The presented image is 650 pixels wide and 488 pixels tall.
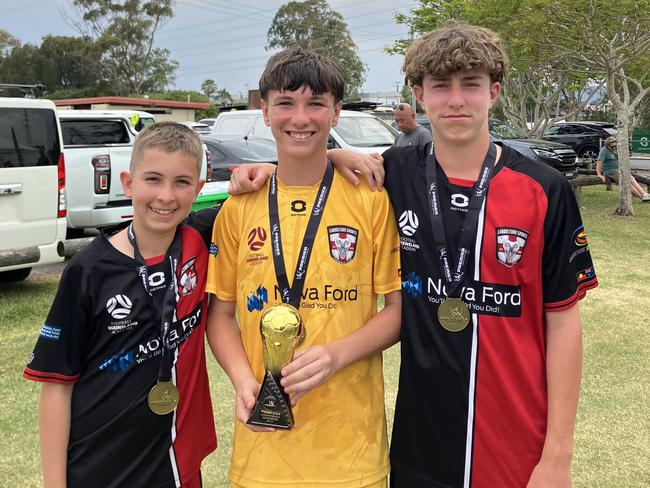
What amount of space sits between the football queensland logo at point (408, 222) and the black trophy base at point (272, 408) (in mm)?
633

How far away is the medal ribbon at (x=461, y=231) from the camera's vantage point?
6.34 feet

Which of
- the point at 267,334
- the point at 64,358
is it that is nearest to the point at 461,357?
the point at 267,334

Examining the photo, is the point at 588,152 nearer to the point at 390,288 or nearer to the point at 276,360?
the point at 390,288

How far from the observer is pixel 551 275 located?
6.31 feet

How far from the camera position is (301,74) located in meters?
2.04

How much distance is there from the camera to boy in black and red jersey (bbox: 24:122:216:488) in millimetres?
1958

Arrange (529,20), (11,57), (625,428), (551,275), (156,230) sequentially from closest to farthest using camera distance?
(551,275), (156,230), (625,428), (529,20), (11,57)

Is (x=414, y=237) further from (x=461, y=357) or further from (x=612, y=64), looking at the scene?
(x=612, y=64)

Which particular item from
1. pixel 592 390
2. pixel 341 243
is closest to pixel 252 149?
pixel 592 390

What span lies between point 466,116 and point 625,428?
3026mm

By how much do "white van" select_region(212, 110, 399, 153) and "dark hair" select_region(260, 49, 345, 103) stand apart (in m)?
9.79

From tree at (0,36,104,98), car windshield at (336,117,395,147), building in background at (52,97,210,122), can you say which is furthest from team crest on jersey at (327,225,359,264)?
tree at (0,36,104,98)

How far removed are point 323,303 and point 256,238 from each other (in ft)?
1.01

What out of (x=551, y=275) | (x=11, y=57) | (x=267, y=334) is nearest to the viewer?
(x=267, y=334)
